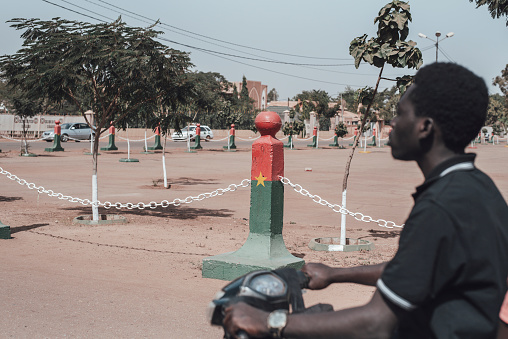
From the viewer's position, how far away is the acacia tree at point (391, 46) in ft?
31.2

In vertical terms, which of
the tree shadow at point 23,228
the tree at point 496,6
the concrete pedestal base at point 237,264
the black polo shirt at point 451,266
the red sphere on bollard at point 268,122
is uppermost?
the tree at point 496,6

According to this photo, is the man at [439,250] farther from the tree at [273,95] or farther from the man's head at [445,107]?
the tree at [273,95]

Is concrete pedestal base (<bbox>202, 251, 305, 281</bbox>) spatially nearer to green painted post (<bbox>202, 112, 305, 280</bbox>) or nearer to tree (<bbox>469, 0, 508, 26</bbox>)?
green painted post (<bbox>202, 112, 305, 280</bbox>)

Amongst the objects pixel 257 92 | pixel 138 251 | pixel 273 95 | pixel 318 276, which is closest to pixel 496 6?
pixel 138 251

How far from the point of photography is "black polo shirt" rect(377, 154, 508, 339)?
179 cm

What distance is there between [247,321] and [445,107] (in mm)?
896

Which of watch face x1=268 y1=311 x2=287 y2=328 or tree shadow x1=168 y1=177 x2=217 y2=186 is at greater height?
watch face x1=268 y1=311 x2=287 y2=328

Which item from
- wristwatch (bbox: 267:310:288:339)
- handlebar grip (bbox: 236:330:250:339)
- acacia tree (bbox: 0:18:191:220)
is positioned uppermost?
acacia tree (bbox: 0:18:191:220)

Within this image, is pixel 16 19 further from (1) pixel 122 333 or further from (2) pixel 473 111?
(2) pixel 473 111

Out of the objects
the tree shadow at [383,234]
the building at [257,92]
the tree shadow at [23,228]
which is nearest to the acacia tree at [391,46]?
the tree shadow at [383,234]

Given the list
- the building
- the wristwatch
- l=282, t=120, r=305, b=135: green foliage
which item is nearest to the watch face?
the wristwatch

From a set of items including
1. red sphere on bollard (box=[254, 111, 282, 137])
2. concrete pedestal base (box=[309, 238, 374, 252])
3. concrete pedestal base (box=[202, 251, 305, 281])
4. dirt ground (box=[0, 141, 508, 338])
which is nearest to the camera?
dirt ground (box=[0, 141, 508, 338])

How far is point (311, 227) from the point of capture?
459 inches

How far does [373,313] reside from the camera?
6.20 ft
